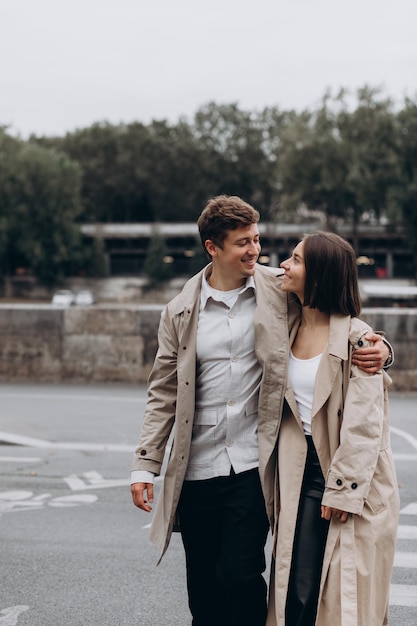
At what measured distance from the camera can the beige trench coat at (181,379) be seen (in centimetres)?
325

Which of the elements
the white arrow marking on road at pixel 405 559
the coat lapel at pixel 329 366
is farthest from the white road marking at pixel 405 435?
the coat lapel at pixel 329 366

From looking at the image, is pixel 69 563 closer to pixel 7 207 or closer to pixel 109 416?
pixel 109 416

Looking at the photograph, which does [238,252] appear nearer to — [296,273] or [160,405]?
[296,273]

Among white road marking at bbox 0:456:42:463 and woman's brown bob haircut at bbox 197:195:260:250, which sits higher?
woman's brown bob haircut at bbox 197:195:260:250

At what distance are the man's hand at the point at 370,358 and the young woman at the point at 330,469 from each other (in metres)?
0.02

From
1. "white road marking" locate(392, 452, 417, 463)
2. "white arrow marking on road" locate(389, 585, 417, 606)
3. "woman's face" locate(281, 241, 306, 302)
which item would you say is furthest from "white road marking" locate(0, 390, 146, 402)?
"woman's face" locate(281, 241, 306, 302)

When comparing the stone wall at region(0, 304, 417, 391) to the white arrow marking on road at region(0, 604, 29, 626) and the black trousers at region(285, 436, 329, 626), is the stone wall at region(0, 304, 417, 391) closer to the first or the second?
the white arrow marking on road at region(0, 604, 29, 626)

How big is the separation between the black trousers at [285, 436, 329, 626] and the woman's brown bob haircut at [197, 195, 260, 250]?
885 mm

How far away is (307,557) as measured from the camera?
3.13 metres

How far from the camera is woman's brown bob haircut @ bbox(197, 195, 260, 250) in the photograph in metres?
3.37

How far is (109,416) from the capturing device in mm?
11852

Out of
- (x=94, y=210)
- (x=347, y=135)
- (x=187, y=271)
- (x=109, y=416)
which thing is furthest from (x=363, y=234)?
(x=109, y=416)

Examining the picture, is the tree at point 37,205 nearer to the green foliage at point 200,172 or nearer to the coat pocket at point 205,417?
the green foliage at point 200,172

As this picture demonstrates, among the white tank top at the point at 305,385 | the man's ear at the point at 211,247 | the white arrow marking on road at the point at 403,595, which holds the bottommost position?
the white arrow marking on road at the point at 403,595
